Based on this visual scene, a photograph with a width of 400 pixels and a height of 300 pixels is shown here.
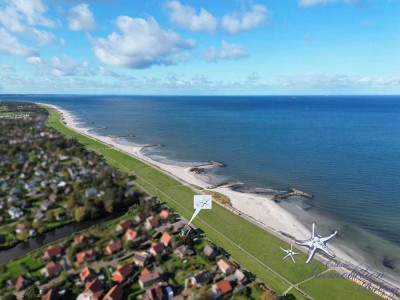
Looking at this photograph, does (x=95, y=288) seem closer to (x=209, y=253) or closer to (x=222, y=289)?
(x=222, y=289)

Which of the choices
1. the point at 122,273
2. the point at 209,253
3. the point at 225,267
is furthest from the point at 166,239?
the point at 225,267

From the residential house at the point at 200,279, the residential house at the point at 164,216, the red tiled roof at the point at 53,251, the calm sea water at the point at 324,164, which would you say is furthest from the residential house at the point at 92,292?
the calm sea water at the point at 324,164

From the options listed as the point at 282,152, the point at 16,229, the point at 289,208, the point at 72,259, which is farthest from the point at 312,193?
the point at 16,229

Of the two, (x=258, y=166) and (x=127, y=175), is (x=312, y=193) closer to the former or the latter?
(x=258, y=166)

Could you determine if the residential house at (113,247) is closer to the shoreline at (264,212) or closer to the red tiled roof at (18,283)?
the red tiled roof at (18,283)
